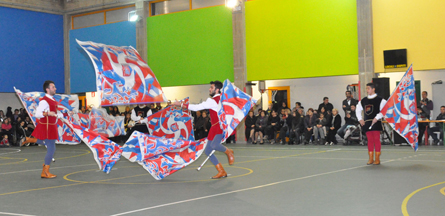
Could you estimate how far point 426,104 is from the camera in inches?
757

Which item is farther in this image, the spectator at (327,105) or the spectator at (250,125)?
the spectator at (250,125)

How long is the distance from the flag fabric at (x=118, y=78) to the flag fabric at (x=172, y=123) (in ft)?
6.09

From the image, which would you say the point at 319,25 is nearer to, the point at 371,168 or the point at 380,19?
the point at 380,19

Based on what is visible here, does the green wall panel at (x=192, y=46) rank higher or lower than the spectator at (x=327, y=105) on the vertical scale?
higher

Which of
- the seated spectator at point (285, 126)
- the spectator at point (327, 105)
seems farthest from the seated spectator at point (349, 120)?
the seated spectator at point (285, 126)

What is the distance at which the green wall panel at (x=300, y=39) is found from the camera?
21.4 metres

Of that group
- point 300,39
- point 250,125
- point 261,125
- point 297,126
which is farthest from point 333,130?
point 300,39

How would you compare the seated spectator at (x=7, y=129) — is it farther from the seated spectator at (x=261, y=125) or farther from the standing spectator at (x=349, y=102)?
the standing spectator at (x=349, y=102)

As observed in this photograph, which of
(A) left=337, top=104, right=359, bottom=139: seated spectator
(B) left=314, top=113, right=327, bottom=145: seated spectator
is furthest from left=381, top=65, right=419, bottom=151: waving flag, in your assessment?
(B) left=314, top=113, right=327, bottom=145: seated spectator

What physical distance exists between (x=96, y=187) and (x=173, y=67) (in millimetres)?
17297

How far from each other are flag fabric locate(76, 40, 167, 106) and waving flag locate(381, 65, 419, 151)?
6054 mm

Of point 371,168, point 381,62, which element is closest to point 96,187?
point 371,168

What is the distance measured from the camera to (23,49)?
92.9 ft

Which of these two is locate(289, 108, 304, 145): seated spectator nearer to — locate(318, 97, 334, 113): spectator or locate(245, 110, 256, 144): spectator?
locate(318, 97, 334, 113): spectator
